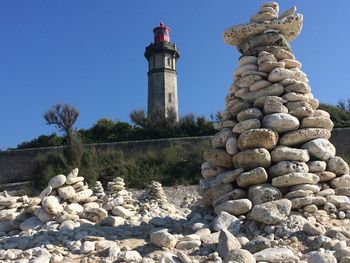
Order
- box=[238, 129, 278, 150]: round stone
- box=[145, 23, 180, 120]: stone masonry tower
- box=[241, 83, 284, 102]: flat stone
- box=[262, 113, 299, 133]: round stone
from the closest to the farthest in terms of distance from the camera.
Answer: box=[238, 129, 278, 150]: round stone < box=[262, 113, 299, 133]: round stone < box=[241, 83, 284, 102]: flat stone < box=[145, 23, 180, 120]: stone masonry tower

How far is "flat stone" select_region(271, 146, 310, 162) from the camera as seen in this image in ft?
15.0

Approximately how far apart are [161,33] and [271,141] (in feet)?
113

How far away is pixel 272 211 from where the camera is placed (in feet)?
13.5

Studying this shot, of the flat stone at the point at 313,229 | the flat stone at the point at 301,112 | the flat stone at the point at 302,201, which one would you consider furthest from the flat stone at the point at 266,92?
the flat stone at the point at 313,229

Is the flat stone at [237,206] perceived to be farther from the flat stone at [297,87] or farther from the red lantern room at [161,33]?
the red lantern room at [161,33]

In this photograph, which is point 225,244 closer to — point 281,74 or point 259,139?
point 259,139

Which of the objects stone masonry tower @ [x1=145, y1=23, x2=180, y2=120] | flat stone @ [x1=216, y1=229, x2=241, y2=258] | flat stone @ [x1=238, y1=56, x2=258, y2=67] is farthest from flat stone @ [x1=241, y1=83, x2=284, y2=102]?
stone masonry tower @ [x1=145, y1=23, x2=180, y2=120]

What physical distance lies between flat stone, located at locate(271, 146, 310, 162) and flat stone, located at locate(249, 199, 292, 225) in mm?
545

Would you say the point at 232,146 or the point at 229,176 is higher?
the point at 232,146

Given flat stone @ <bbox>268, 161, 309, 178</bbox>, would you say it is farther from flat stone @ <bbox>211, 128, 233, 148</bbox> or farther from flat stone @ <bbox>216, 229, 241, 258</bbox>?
flat stone @ <bbox>216, 229, 241, 258</bbox>

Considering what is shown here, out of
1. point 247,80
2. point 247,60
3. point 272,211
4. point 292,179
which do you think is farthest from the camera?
point 247,60

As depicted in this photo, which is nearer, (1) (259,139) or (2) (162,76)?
(1) (259,139)

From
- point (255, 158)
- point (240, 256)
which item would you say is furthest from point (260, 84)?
point (240, 256)

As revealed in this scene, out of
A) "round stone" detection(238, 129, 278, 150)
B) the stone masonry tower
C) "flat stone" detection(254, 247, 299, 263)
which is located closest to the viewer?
"flat stone" detection(254, 247, 299, 263)
